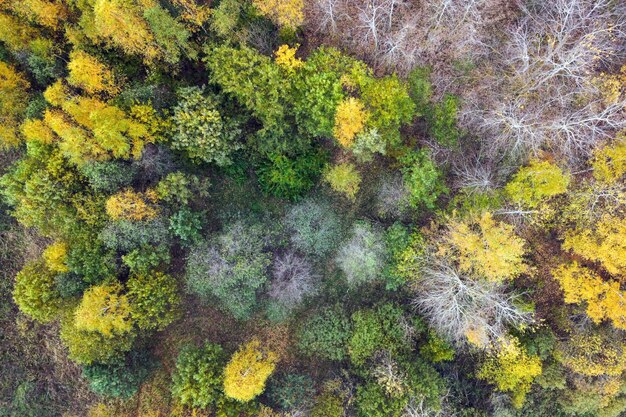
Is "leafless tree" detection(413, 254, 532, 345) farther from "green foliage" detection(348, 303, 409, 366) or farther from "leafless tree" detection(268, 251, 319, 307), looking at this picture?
"leafless tree" detection(268, 251, 319, 307)

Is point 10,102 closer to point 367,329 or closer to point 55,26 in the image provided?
point 55,26

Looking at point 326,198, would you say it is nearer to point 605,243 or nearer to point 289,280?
point 289,280

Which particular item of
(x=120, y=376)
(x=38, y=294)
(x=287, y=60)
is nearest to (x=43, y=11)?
(x=287, y=60)

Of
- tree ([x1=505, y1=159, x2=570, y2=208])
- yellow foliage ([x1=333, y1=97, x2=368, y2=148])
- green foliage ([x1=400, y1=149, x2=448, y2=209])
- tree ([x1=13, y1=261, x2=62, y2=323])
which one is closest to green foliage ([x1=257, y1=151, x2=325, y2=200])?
yellow foliage ([x1=333, y1=97, x2=368, y2=148])

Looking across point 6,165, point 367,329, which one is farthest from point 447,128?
point 6,165

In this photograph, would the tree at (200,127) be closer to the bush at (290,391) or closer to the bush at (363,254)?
the bush at (363,254)
